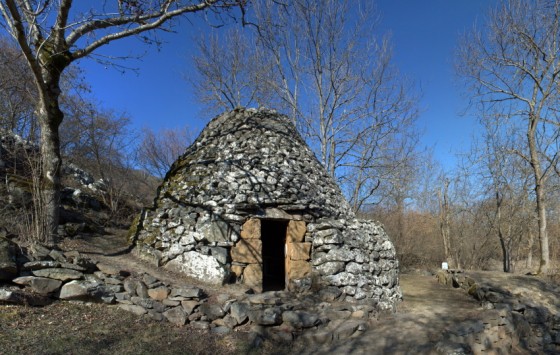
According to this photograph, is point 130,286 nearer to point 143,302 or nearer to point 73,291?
point 143,302

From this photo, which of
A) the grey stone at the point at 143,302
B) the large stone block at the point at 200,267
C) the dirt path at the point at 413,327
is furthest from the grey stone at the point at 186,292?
the dirt path at the point at 413,327

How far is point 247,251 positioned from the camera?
241 inches

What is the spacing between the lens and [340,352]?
4777mm

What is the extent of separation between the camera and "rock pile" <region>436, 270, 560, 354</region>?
217 inches

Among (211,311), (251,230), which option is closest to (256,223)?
(251,230)

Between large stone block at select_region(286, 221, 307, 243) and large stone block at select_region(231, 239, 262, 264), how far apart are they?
0.60 m

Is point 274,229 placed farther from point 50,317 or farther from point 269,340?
point 50,317

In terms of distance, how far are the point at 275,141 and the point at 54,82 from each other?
12.9 ft

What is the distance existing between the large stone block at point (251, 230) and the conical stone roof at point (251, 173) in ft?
0.71

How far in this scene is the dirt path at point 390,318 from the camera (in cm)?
495

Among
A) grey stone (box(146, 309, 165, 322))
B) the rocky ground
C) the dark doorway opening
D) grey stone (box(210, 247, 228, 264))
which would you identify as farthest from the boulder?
the dark doorway opening

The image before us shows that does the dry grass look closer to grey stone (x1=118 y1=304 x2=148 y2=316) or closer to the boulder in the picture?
grey stone (x1=118 y1=304 x2=148 y2=316)

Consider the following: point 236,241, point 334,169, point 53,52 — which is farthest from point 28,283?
point 334,169

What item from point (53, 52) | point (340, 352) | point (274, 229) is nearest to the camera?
point (340, 352)
